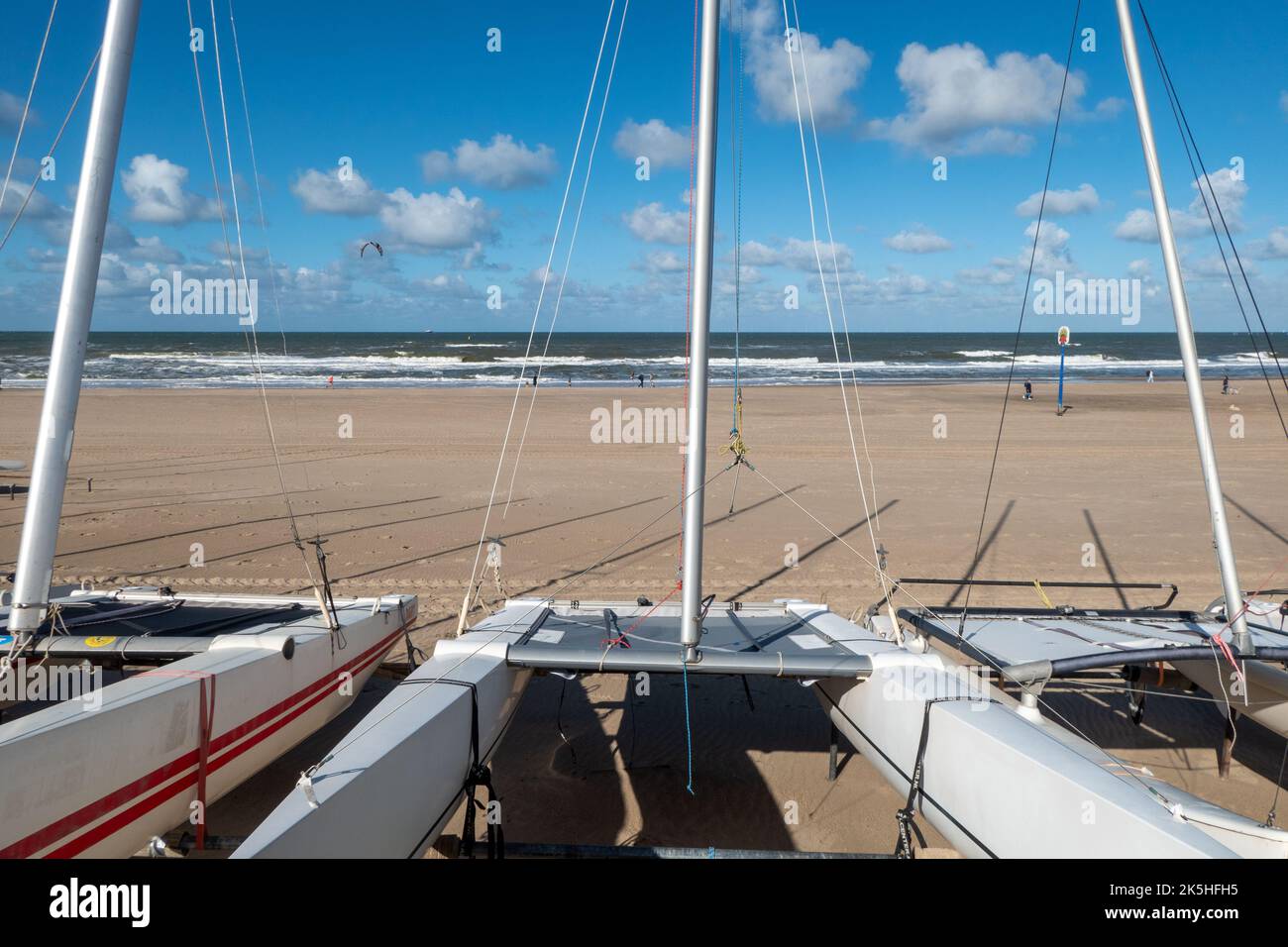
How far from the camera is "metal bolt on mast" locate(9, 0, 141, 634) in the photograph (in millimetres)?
4488

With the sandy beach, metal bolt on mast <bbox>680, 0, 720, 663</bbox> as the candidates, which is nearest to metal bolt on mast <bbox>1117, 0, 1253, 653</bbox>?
the sandy beach

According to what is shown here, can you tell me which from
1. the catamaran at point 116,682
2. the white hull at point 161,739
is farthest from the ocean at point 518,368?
the white hull at point 161,739

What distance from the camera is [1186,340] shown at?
17.4 feet

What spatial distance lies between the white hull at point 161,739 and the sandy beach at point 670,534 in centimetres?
50

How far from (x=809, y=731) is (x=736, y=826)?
55.7 inches

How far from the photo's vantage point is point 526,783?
16.8 ft

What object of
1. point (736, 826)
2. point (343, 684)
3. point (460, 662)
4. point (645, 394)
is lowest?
point (736, 826)

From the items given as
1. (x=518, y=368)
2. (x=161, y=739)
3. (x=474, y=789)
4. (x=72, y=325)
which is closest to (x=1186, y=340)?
(x=474, y=789)

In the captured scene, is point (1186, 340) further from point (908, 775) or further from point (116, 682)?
point (116, 682)

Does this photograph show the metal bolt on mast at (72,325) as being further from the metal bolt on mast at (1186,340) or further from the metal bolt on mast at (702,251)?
the metal bolt on mast at (1186,340)

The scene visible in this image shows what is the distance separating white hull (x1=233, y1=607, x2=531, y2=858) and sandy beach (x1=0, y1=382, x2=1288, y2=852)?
2.88ft

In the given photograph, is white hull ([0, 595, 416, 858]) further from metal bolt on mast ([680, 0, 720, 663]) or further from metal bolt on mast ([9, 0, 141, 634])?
metal bolt on mast ([680, 0, 720, 663])

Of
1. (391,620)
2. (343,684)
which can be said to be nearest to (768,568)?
(391,620)
